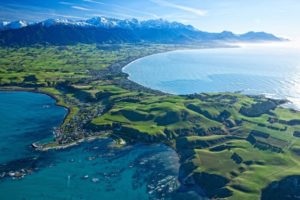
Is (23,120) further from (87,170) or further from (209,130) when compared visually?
(209,130)

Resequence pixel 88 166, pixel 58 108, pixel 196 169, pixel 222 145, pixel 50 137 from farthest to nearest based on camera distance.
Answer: pixel 58 108, pixel 50 137, pixel 222 145, pixel 88 166, pixel 196 169

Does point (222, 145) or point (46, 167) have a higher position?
point (222, 145)

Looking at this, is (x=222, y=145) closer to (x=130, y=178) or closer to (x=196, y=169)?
(x=196, y=169)

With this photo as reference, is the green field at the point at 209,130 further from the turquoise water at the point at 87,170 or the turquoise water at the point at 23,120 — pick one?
the turquoise water at the point at 23,120

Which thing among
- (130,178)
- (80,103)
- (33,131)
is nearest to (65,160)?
(130,178)

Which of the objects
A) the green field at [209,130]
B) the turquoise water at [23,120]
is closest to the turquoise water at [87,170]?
the turquoise water at [23,120]

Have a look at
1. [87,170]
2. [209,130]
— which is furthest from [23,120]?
[209,130]

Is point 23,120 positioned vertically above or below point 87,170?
below

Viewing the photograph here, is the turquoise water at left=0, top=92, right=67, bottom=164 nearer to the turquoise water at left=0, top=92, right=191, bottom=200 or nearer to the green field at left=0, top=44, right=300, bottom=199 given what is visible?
the turquoise water at left=0, top=92, right=191, bottom=200

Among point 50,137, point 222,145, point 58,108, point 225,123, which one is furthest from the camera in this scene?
point 58,108
